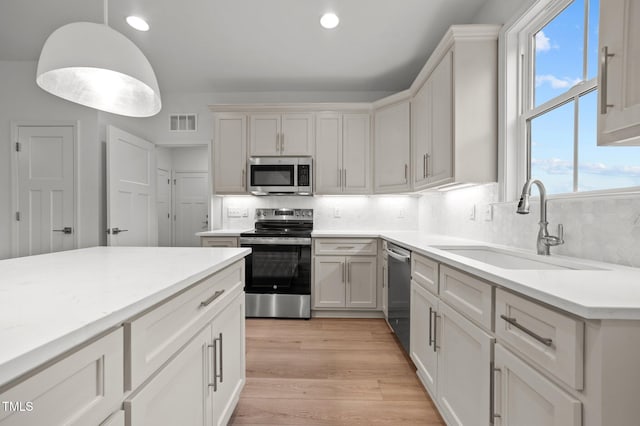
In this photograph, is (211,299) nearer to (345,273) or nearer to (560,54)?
(345,273)

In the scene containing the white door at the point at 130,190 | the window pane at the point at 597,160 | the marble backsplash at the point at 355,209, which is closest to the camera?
the window pane at the point at 597,160

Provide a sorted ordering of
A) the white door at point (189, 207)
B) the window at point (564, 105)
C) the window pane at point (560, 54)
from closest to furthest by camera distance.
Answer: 1. the window at point (564, 105)
2. the window pane at point (560, 54)
3. the white door at point (189, 207)

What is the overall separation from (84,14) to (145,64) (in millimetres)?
2051

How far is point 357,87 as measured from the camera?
140 inches

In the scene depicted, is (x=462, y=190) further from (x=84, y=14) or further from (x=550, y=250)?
(x=84, y=14)

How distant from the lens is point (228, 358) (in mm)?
1425

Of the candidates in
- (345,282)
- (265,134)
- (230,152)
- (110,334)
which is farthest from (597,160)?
(230,152)

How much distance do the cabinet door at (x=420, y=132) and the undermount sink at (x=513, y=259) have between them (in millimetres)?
824

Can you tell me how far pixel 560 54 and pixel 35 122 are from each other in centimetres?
497

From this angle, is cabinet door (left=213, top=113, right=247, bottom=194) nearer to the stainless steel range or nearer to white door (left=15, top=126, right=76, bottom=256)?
the stainless steel range

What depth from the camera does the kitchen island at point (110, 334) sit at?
475mm

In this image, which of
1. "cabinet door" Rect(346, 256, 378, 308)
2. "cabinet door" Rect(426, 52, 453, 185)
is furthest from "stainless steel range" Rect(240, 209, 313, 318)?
"cabinet door" Rect(426, 52, 453, 185)

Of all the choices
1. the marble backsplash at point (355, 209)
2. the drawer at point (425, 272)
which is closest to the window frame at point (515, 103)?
the drawer at point (425, 272)

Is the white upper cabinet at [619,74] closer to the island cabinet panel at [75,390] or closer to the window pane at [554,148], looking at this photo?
the window pane at [554,148]
